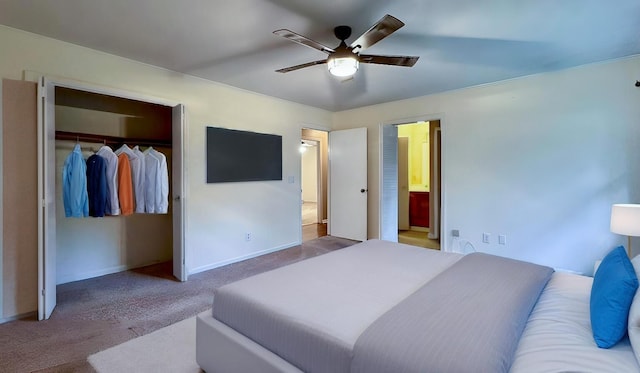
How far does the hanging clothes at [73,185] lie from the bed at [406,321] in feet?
7.39

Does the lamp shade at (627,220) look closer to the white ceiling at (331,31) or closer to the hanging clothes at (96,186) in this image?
the white ceiling at (331,31)

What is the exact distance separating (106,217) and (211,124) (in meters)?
1.72

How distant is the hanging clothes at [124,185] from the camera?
3.26 metres

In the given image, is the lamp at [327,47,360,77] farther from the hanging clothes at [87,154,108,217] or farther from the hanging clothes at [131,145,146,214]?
the hanging clothes at [87,154,108,217]

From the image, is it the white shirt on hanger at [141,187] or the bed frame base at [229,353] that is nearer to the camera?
the bed frame base at [229,353]

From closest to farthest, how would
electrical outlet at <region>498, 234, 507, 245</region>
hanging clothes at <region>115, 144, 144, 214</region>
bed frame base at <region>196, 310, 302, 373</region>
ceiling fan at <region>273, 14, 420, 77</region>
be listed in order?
bed frame base at <region>196, 310, 302, 373</region> → ceiling fan at <region>273, 14, 420, 77</region> → hanging clothes at <region>115, 144, 144, 214</region> → electrical outlet at <region>498, 234, 507, 245</region>

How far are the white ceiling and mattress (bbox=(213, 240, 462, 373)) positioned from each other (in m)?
1.81

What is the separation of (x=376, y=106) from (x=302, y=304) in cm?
417

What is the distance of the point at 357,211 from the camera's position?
16.9 feet

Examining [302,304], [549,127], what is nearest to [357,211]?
[549,127]

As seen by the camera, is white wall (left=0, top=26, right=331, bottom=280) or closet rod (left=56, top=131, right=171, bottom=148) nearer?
white wall (left=0, top=26, right=331, bottom=280)

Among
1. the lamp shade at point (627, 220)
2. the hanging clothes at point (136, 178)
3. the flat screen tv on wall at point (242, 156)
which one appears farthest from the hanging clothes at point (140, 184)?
the lamp shade at point (627, 220)

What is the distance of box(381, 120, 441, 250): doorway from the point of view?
16.2 ft

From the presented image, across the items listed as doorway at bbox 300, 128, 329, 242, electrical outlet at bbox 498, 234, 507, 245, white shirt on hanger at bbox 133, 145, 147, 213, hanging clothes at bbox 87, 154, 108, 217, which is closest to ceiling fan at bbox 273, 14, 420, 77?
white shirt on hanger at bbox 133, 145, 147, 213
